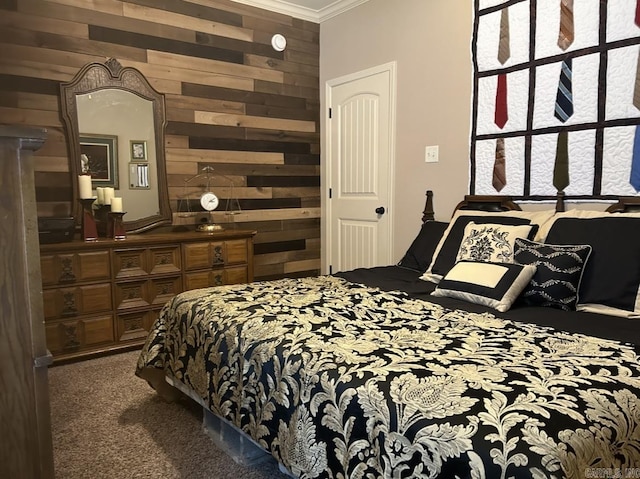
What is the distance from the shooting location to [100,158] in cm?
338

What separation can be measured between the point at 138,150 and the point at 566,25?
2.96m

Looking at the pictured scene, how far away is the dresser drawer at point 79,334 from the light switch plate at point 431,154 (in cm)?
252

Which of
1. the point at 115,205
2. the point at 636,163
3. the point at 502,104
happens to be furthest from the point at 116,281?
the point at 636,163

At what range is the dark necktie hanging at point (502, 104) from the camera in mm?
3021

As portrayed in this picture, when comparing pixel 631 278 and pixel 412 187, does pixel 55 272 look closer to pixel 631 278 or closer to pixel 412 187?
pixel 412 187

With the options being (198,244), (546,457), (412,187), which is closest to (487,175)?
(412,187)

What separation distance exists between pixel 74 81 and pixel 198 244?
140cm

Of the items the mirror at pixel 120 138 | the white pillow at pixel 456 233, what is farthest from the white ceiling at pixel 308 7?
the white pillow at pixel 456 233

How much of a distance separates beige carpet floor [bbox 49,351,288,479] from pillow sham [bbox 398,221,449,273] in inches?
59.3

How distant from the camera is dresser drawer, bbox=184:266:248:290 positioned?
3490mm

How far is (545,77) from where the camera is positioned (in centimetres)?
282

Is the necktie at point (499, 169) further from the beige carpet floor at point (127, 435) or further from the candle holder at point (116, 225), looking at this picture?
the candle holder at point (116, 225)

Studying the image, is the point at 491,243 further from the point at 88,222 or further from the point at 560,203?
the point at 88,222

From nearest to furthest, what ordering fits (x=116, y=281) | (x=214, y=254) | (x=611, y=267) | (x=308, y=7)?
(x=611, y=267) < (x=116, y=281) < (x=214, y=254) < (x=308, y=7)
